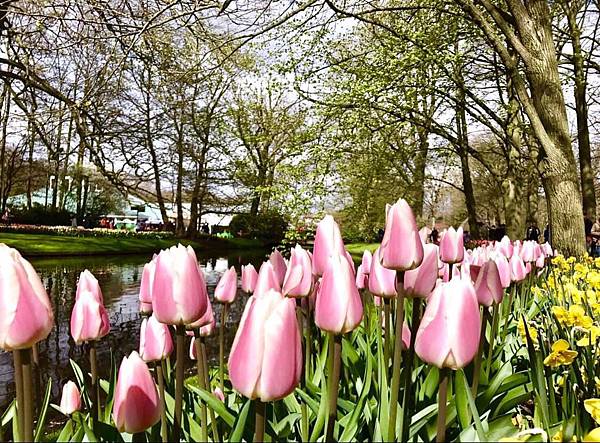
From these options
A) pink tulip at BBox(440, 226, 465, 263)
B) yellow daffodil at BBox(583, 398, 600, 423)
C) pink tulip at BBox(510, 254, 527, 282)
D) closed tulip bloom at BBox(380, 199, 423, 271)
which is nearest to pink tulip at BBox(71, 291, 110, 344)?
closed tulip bloom at BBox(380, 199, 423, 271)

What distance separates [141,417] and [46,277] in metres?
11.8

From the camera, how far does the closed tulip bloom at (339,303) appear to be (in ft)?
3.83

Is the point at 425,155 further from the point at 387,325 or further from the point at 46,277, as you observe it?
the point at 387,325

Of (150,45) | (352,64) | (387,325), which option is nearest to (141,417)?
(387,325)

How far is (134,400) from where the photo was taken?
1069mm

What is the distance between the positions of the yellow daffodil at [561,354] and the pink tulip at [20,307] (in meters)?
1.17

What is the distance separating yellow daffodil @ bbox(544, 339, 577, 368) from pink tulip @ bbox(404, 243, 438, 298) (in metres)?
0.34

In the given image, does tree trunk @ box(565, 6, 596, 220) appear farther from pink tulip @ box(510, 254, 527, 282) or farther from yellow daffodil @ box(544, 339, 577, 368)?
yellow daffodil @ box(544, 339, 577, 368)

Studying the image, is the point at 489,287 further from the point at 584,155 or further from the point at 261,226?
the point at 261,226

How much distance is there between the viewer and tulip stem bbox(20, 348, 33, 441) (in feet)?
2.95

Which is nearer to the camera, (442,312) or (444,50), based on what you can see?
(442,312)

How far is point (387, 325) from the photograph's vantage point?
1661 millimetres

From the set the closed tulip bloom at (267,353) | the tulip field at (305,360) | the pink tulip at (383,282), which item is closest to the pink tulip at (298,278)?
the tulip field at (305,360)

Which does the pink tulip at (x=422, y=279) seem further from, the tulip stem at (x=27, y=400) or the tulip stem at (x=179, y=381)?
the tulip stem at (x=27, y=400)
